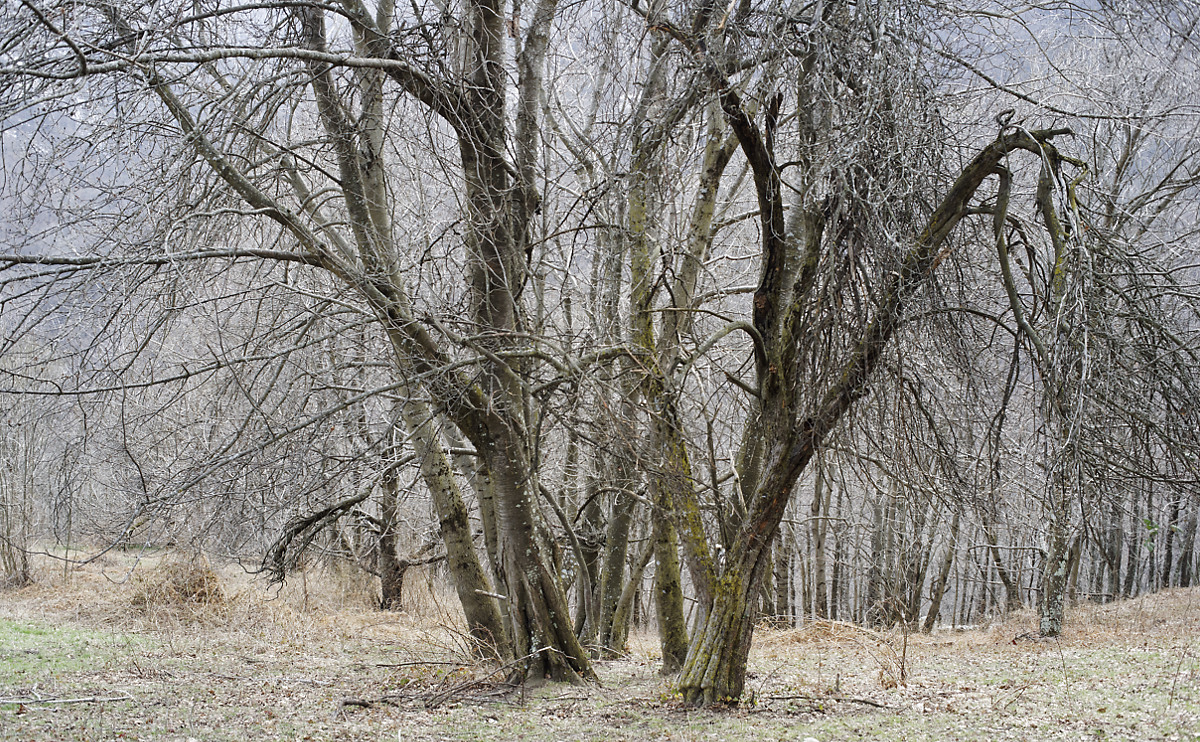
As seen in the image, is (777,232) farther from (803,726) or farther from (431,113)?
(803,726)

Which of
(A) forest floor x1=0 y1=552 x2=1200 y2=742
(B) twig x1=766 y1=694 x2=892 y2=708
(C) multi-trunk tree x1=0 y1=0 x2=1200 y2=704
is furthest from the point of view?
(B) twig x1=766 y1=694 x2=892 y2=708

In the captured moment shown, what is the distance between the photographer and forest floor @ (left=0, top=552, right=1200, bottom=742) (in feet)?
19.0

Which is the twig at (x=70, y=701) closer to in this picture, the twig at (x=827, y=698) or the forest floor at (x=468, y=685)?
the forest floor at (x=468, y=685)

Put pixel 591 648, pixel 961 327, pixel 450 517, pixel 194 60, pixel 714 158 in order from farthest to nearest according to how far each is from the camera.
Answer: pixel 591 648
pixel 450 517
pixel 714 158
pixel 961 327
pixel 194 60

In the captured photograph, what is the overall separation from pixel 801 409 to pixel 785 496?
0.65m

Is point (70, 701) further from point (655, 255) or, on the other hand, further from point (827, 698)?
point (655, 255)

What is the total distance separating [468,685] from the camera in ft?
24.3

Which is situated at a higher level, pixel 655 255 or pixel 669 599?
pixel 655 255

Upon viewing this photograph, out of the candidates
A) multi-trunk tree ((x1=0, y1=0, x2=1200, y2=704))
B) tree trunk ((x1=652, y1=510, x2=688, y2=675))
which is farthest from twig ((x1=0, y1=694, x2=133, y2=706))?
tree trunk ((x1=652, y1=510, x2=688, y2=675))

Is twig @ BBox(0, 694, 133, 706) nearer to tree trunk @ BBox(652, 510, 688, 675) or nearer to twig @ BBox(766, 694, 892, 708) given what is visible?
tree trunk @ BBox(652, 510, 688, 675)

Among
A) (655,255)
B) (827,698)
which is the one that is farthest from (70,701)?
(655,255)

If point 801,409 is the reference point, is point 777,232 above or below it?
above

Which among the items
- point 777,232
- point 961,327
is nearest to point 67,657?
point 777,232

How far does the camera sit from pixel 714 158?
8539 mm
